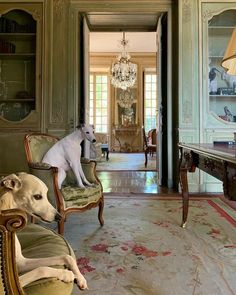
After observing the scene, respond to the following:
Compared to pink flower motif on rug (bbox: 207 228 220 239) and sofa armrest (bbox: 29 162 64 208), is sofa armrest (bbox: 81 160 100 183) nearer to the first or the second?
sofa armrest (bbox: 29 162 64 208)

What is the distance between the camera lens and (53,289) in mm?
976

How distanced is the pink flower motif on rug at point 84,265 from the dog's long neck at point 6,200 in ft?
2.62

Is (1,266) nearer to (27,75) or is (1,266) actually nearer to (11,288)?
(11,288)

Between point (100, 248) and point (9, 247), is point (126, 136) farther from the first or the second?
point (9, 247)

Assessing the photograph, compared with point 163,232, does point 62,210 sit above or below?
above

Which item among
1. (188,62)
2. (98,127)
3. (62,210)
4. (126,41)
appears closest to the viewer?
(62,210)

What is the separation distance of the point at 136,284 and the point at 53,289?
83 centimetres

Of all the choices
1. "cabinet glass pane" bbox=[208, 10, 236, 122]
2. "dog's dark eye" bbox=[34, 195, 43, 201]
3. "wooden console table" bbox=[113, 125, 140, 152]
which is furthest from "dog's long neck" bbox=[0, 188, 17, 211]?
"wooden console table" bbox=[113, 125, 140, 152]

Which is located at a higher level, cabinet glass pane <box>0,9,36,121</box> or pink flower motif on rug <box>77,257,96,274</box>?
cabinet glass pane <box>0,9,36,121</box>

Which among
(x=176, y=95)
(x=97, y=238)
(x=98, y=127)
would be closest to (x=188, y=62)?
(x=176, y=95)

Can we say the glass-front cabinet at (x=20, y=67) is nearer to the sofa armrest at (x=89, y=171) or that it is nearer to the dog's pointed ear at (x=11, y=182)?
the sofa armrest at (x=89, y=171)

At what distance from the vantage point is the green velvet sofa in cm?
78

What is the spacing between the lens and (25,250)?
1264mm

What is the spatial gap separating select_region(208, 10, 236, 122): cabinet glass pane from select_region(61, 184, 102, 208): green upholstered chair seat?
259 centimetres
